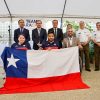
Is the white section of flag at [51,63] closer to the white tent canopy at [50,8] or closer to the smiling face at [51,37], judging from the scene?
the smiling face at [51,37]

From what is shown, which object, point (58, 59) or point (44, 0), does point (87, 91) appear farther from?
point (44, 0)

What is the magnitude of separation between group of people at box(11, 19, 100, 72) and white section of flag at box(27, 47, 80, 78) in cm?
50

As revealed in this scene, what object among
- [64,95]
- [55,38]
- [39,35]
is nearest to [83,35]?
[55,38]

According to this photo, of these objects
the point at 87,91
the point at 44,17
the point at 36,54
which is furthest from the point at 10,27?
the point at 87,91

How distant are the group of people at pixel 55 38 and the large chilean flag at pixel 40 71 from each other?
1.75 ft

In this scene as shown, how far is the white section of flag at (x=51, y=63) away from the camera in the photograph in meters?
5.63

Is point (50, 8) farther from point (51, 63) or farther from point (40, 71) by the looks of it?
point (40, 71)

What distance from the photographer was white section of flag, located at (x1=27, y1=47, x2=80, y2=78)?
5629mm

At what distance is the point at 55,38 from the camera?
712 centimetres

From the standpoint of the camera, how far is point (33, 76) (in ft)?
18.3

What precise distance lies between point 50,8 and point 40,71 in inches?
140

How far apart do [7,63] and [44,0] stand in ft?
10.7

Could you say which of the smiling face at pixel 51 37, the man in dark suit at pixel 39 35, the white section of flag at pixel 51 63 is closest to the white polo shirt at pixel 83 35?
the man in dark suit at pixel 39 35

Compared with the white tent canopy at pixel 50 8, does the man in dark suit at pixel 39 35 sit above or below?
below
